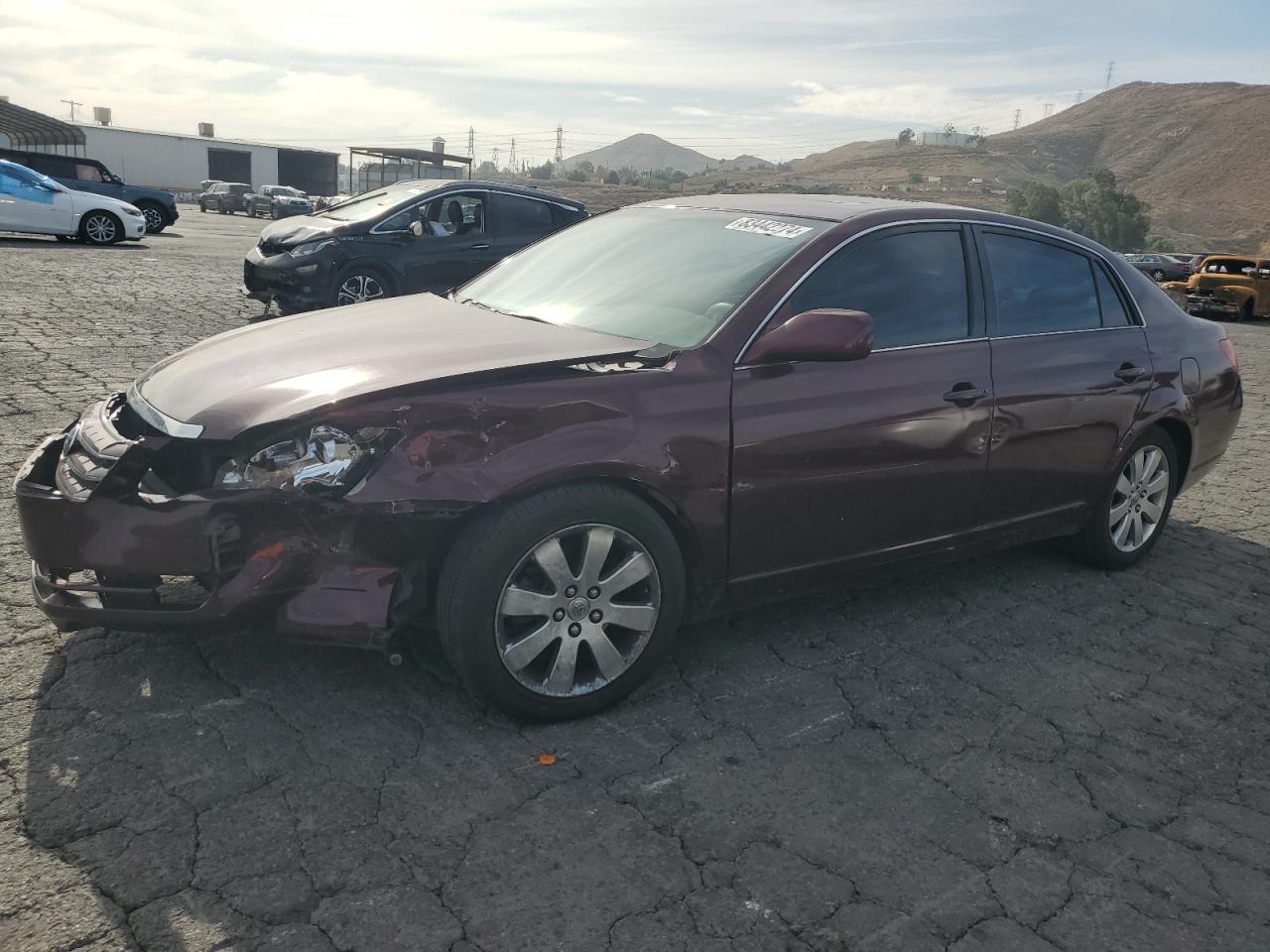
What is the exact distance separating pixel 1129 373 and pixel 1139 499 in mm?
664

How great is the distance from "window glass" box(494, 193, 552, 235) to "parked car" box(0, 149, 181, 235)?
12993 mm

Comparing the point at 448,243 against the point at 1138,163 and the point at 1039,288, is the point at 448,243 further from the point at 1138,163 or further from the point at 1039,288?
the point at 1138,163

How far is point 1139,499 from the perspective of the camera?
193 inches

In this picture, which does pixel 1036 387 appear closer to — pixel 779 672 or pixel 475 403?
pixel 779 672

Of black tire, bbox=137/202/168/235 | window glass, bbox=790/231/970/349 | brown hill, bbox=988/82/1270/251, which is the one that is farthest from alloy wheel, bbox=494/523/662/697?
brown hill, bbox=988/82/1270/251

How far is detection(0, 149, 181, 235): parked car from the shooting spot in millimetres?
20922

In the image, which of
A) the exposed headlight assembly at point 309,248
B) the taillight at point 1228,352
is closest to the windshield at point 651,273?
the taillight at point 1228,352

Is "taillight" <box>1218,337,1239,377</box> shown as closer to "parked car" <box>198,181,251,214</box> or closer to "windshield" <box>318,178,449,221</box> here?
"windshield" <box>318,178,449,221</box>

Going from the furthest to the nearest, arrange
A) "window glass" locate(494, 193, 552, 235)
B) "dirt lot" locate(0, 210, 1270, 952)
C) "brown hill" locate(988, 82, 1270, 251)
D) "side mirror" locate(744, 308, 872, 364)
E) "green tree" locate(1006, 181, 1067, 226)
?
"brown hill" locate(988, 82, 1270, 251) → "green tree" locate(1006, 181, 1067, 226) → "window glass" locate(494, 193, 552, 235) → "side mirror" locate(744, 308, 872, 364) → "dirt lot" locate(0, 210, 1270, 952)

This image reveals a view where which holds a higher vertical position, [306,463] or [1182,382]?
[1182,382]

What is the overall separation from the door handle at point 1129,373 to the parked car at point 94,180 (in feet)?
67.4

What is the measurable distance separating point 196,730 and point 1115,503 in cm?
397

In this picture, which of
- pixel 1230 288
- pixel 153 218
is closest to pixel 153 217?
pixel 153 218

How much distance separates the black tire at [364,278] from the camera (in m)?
10.4
